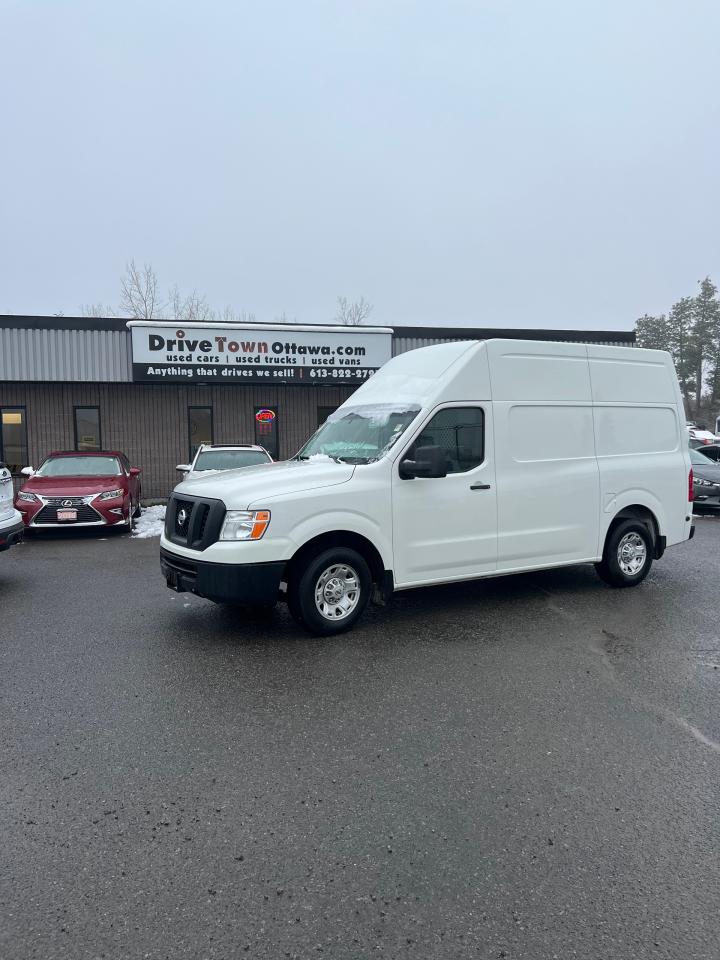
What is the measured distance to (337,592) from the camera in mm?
5859

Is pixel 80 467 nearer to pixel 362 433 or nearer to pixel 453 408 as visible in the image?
pixel 362 433

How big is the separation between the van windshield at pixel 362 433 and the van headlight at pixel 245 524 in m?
1.16

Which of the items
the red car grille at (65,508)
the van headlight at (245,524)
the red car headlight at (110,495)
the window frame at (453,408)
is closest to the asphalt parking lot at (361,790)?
the van headlight at (245,524)

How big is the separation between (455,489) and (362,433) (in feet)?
3.45

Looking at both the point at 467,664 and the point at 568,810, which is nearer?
the point at 568,810

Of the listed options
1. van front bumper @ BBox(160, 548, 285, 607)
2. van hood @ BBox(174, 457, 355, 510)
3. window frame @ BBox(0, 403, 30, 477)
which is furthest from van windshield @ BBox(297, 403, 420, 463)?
window frame @ BBox(0, 403, 30, 477)

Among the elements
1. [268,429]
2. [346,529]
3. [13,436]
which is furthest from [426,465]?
[13,436]

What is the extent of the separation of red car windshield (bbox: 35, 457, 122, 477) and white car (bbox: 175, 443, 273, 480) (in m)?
1.28

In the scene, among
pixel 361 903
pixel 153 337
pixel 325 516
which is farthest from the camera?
pixel 153 337

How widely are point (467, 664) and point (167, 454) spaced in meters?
14.9

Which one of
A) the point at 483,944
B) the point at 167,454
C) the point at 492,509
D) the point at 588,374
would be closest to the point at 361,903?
the point at 483,944

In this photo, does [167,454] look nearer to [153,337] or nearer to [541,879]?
[153,337]

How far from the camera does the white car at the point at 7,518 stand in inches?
300

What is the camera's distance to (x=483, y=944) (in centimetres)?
234
